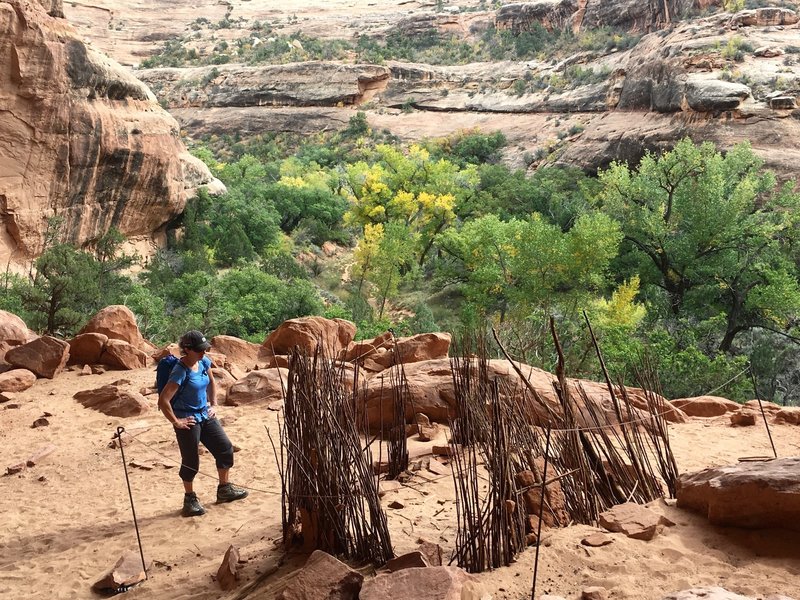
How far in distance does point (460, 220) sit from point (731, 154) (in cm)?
1021

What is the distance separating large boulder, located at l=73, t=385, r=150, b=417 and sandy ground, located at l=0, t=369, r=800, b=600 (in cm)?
12

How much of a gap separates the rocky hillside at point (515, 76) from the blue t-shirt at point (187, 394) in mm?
26052

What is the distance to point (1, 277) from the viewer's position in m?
14.5

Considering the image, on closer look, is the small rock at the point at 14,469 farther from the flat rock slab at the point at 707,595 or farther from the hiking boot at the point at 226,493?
the flat rock slab at the point at 707,595

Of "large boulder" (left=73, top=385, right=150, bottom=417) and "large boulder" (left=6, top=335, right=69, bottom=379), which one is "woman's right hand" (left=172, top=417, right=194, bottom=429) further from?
"large boulder" (left=6, top=335, right=69, bottom=379)

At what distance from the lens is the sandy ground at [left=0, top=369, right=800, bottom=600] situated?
10.5 feet

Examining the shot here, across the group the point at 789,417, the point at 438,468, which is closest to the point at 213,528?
the point at 438,468

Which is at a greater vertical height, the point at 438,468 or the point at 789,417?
the point at 438,468

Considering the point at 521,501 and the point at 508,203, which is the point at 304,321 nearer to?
the point at 521,501

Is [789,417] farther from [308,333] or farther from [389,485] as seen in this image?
[308,333]

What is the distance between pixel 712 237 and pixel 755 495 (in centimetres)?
1639

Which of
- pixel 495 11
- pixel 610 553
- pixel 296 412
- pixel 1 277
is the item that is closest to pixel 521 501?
pixel 610 553

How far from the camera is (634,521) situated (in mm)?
3562

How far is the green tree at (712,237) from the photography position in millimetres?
16469
